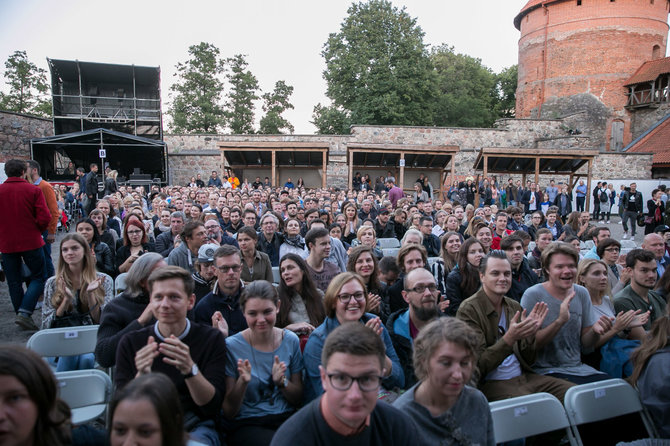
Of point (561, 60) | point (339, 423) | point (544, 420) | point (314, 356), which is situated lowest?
point (544, 420)

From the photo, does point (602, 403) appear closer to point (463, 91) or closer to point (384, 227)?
point (384, 227)

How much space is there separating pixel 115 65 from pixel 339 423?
23.3 m

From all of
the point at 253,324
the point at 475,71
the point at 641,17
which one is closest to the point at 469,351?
the point at 253,324

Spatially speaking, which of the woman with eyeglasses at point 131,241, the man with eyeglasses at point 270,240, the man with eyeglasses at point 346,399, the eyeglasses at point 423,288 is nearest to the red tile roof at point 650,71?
the man with eyeglasses at point 270,240

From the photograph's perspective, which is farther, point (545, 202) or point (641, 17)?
point (641, 17)

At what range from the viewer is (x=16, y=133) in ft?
64.5

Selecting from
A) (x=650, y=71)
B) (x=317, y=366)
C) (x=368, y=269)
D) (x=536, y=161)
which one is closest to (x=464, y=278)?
(x=368, y=269)

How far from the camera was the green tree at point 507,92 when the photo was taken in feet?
152

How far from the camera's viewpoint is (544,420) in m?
2.41

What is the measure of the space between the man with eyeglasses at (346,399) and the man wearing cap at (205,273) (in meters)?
2.42

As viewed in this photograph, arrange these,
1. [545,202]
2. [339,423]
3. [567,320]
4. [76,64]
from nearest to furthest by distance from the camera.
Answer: [339,423], [567,320], [545,202], [76,64]

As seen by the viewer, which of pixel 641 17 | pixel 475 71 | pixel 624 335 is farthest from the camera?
pixel 475 71

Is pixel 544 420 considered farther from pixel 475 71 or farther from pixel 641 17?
pixel 475 71

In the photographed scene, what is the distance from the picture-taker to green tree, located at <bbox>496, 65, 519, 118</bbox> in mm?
46406
